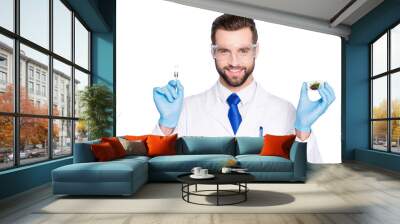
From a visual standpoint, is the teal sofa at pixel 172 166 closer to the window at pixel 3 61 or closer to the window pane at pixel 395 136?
the window at pixel 3 61

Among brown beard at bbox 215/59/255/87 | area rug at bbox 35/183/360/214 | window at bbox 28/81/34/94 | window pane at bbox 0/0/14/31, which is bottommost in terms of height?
area rug at bbox 35/183/360/214

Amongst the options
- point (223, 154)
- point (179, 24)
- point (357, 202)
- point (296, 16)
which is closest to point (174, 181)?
point (223, 154)

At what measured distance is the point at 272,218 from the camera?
148 inches

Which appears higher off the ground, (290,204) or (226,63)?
(226,63)

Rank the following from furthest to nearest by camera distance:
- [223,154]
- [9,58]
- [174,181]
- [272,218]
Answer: [223,154] < [174,181] < [9,58] < [272,218]

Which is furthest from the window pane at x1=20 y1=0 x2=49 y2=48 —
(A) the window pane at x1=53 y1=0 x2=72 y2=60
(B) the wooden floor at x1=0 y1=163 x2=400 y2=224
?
(B) the wooden floor at x1=0 y1=163 x2=400 y2=224

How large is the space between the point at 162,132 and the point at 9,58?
4259 mm

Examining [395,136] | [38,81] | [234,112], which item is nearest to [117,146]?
[38,81]

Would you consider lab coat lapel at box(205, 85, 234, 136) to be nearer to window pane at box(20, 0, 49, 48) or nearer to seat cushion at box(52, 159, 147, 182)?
window pane at box(20, 0, 49, 48)

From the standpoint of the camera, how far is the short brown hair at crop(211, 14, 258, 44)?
28.8ft

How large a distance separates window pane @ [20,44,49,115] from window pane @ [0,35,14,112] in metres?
0.29

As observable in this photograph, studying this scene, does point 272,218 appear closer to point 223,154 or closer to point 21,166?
point 223,154

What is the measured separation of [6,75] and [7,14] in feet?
2.60

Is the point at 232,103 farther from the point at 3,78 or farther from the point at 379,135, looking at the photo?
the point at 3,78
